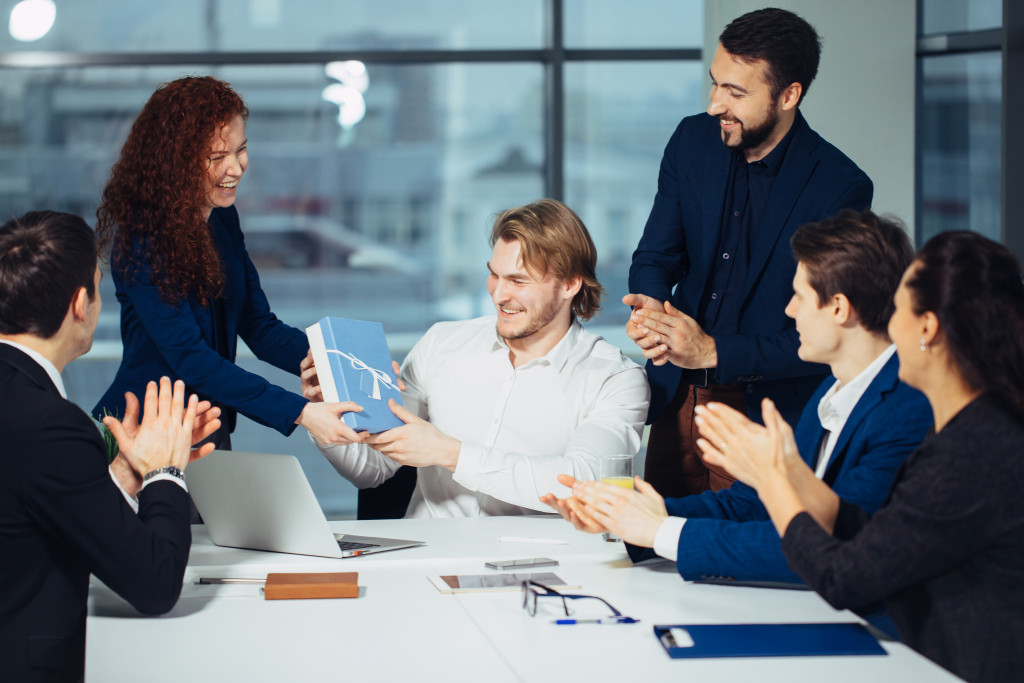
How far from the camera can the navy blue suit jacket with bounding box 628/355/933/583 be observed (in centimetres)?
169

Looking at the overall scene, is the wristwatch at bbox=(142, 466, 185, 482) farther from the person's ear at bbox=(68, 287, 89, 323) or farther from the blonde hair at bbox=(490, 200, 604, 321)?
the blonde hair at bbox=(490, 200, 604, 321)

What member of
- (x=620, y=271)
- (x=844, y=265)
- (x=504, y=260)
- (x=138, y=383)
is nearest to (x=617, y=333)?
(x=620, y=271)

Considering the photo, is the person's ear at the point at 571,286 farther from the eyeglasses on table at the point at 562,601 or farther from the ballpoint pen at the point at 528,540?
the eyeglasses on table at the point at 562,601

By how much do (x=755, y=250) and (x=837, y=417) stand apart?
892 mm

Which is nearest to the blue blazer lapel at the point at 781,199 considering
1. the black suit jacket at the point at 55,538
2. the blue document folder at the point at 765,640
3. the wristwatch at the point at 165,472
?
the blue document folder at the point at 765,640

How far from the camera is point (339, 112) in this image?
568 centimetres

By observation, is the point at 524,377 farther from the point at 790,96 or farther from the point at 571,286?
the point at 790,96

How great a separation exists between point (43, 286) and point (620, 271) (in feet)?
14.2

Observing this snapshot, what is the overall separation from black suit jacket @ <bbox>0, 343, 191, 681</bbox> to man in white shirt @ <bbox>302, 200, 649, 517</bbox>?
0.89 m

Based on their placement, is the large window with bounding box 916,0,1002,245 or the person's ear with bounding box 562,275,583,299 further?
the large window with bounding box 916,0,1002,245

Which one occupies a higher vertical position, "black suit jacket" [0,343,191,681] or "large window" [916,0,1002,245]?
"large window" [916,0,1002,245]

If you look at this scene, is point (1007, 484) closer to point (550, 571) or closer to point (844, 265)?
point (844, 265)

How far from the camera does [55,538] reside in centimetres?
153

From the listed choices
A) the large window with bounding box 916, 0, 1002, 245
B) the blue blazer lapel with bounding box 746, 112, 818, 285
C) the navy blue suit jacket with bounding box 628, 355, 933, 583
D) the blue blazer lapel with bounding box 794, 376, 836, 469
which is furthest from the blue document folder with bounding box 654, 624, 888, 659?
the large window with bounding box 916, 0, 1002, 245
